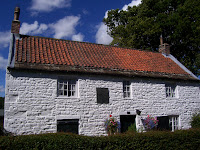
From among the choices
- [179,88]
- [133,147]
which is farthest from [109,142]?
[179,88]

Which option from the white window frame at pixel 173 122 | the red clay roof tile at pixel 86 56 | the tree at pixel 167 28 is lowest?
the white window frame at pixel 173 122

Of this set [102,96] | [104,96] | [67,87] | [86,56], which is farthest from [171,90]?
[67,87]

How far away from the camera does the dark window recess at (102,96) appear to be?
11961 millimetres

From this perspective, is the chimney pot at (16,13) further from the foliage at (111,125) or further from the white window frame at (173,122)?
the white window frame at (173,122)

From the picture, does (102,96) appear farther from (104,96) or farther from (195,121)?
(195,121)

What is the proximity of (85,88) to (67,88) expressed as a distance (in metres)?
1.06

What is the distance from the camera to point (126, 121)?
41.2 feet

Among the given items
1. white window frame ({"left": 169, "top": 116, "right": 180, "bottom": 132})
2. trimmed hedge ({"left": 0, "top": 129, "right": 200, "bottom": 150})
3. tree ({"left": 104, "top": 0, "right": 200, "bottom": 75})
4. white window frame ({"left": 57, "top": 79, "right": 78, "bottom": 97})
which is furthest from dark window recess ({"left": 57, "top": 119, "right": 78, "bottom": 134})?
tree ({"left": 104, "top": 0, "right": 200, "bottom": 75})

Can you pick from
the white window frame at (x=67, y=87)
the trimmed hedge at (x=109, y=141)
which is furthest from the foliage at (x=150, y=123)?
the white window frame at (x=67, y=87)

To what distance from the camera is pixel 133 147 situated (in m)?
8.03

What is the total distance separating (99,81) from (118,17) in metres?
17.1

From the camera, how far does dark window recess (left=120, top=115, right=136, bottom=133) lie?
12414mm

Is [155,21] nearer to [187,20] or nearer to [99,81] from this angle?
[187,20]

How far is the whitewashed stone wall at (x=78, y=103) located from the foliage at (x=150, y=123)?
0.36 m
